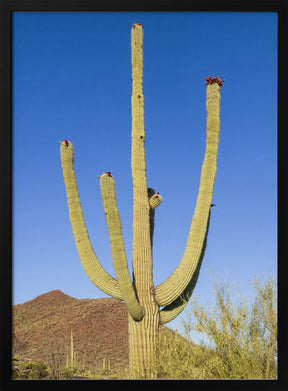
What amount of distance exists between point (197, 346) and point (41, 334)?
10.0m

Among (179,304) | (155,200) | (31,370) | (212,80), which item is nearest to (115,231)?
Answer: (155,200)

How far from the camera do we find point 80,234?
8086mm

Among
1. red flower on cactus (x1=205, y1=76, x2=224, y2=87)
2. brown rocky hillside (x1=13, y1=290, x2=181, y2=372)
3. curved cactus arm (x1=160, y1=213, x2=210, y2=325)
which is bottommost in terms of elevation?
brown rocky hillside (x1=13, y1=290, x2=181, y2=372)

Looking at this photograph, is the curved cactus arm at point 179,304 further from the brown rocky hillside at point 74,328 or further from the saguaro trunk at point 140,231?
the brown rocky hillside at point 74,328

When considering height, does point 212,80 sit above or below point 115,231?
above

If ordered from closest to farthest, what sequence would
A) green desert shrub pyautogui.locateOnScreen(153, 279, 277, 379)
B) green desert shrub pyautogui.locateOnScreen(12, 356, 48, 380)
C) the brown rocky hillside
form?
1. green desert shrub pyautogui.locateOnScreen(153, 279, 277, 379)
2. green desert shrub pyautogui.locateOnScreen(12, 356, 48, 380)
3. the brown rocky hillside

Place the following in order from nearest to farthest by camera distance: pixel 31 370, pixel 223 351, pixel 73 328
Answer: pixel 223 351 < pixel 31 370 < pixel 73 328

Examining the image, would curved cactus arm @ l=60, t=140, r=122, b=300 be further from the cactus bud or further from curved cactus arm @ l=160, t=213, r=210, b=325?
the cactus bud

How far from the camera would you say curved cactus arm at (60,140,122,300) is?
7.96m

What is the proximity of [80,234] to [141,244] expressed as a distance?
0.89 meters

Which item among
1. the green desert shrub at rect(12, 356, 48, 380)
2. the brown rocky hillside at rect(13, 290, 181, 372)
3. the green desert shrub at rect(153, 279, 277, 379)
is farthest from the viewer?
the brown rocky hillside at rect(13, 290, 181, 372)

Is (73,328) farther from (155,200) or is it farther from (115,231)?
(115,231)

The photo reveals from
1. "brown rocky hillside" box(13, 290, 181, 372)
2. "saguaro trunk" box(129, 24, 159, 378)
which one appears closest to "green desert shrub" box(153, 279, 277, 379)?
"saguaro trunk" box(129, 24, 159, 378)
